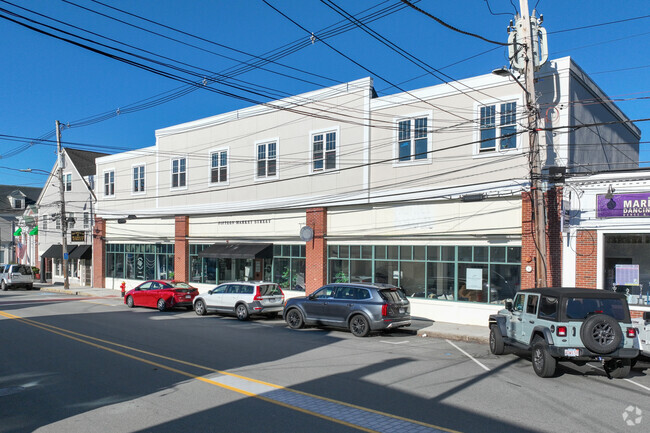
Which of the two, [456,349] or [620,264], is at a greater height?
[620,264]

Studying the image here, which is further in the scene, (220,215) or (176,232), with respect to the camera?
(176,232)

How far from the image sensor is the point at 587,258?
1592 centimetres

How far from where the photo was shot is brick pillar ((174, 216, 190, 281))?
29781mm

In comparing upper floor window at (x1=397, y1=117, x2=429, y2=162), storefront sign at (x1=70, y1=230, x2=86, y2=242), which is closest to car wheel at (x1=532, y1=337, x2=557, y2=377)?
upper floor window at (x1=397, y1=117, x2=429, y2=162)

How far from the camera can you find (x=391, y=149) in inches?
816

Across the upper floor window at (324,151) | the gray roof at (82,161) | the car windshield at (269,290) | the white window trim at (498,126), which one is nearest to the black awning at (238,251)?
the car windshield at (269,290)

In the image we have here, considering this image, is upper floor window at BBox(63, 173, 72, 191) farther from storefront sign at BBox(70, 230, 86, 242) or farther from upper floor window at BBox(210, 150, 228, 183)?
upper floor window at BBox(210, 150, 228, 183)

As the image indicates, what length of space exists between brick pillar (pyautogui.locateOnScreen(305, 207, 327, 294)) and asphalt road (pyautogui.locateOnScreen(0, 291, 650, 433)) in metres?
7.14

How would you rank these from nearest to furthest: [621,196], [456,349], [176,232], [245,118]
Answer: [456,349], [621,196], [245,118], [176,232]

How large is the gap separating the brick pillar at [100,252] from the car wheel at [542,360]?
107ft

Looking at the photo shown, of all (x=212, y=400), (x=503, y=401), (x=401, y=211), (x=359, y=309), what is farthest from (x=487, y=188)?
(x=212, y=400)

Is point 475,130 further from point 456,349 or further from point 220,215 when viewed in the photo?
point 220,215

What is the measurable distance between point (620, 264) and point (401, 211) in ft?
25.9

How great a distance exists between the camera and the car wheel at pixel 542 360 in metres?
10.3
